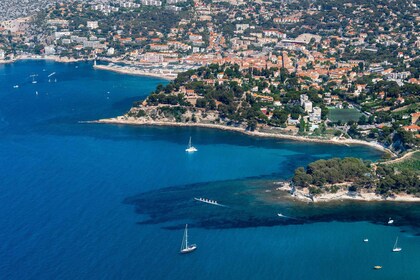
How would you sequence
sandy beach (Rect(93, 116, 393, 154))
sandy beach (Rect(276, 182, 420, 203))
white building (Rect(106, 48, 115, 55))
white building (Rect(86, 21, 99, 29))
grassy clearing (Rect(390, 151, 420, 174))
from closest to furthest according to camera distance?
sandy beach (Rect(276, 182, 420, 203)) → grassy clearing (Rect(390, 151, 420, 174)) → sandy beach (Rect(93, 116, 393, 154)) → white building (Rect(106, 48, 115, 55)) → white building (Rect(86, 21, 99, 29))

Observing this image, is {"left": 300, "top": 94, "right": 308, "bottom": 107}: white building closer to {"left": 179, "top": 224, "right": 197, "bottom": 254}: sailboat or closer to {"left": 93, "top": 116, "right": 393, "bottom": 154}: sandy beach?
{"left": 93, "top": 116, "right": 393, "bottom": 154}: sandy beach

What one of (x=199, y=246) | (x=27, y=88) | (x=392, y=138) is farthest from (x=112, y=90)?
(x=199, y=246)

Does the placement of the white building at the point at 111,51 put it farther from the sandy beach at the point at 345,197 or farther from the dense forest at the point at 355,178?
the sandy beach at the point at 345,197

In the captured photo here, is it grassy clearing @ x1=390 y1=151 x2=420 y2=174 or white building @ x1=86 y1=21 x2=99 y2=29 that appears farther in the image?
white building @ x1=86 y1=21 x2=99 y2=29

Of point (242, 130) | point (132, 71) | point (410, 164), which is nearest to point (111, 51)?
point (132, 71)

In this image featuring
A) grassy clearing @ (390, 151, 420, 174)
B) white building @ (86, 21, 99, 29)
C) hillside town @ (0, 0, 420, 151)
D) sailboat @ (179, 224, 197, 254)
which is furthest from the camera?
white building @ (86, 21, 99, 29)

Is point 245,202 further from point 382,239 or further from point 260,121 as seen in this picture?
point 260,121

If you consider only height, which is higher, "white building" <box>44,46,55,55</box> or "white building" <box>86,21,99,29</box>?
"white building" <box>86,21,99,29</box>

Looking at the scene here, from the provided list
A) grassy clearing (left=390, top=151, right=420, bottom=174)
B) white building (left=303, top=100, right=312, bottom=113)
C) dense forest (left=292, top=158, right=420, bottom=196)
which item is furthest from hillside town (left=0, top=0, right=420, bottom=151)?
dense forest (left=292, top=158, right=420, bottom=196)
